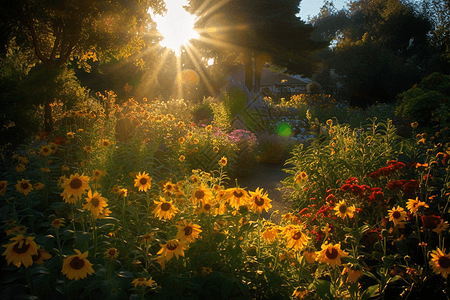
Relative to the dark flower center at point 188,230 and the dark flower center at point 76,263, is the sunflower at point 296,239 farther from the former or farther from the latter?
the dark flower center at point 76,263

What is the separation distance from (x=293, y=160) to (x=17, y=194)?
12.9ft

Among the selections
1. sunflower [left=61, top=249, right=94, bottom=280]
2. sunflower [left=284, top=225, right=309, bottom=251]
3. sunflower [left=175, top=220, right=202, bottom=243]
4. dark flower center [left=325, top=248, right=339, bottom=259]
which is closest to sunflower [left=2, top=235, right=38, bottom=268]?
sunflower [left=61, top=249, right=94, bottom=280]

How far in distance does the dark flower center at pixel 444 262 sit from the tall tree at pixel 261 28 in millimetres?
17109

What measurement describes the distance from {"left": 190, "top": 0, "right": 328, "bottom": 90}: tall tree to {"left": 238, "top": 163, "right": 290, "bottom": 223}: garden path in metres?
11.9

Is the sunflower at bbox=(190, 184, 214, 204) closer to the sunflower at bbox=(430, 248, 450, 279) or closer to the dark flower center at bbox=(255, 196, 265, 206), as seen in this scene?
the dark flower center at bbox=(255, 196, 265, 206)

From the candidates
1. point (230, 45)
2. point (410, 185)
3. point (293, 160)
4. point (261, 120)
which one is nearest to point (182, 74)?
point (230, 45)

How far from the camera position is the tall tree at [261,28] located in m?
17.1

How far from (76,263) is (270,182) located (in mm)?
5197

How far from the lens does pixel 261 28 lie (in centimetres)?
1695

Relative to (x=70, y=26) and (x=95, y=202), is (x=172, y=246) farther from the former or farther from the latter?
(x=70, y=26)

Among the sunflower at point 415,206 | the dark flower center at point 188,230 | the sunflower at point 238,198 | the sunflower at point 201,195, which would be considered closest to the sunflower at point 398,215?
the sunflower at point 415,206

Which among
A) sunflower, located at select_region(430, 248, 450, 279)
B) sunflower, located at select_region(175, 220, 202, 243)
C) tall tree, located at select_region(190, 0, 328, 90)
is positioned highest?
tall tree, located at select_region(190, 0, 328, 90)

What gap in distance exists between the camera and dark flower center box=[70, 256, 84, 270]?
1.46m

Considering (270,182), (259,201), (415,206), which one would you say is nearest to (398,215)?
(415,206)
